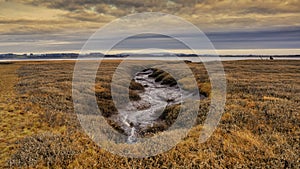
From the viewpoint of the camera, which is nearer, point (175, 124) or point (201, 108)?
point (175, 124)

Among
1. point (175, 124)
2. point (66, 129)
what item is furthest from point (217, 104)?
point (66, 129)

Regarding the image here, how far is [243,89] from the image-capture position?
34406 mm

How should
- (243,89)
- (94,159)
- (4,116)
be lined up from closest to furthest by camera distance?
(94,159) < (4,116) < (243,89)

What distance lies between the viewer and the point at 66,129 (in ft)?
57.6

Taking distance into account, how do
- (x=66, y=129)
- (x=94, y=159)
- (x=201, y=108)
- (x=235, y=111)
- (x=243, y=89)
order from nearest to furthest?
(x=94, y=159)
(x=66, y=129)
(x=235, y=111)
(x=201, y=108)
(x=243, y=89)

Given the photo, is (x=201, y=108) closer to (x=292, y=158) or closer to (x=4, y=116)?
(x=292, y=158)

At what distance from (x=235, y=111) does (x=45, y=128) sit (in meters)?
15.3

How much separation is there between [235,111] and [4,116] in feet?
62.9

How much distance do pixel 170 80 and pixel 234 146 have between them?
4071 cm

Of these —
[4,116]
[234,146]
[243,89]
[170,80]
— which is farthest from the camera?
[170,80]

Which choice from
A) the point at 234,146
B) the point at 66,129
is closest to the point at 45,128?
the point at 66,129

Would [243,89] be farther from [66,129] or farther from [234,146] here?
[66,129]

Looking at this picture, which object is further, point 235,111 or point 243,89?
point 243,89

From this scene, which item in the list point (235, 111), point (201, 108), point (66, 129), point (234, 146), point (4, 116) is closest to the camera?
point (234, 146)
